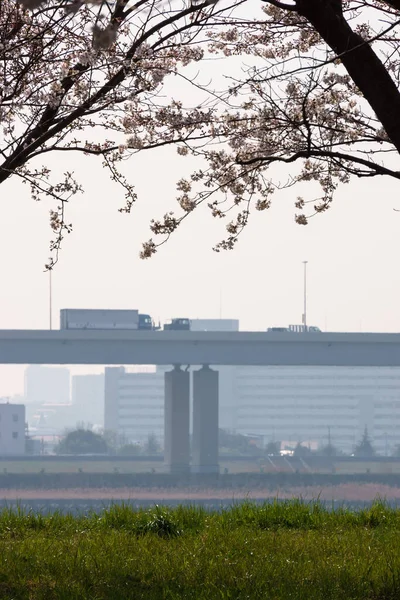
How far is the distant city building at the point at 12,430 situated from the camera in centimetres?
13138

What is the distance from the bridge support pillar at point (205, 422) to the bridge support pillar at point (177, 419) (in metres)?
0.83

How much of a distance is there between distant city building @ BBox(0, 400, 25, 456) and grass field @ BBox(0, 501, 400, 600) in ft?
410

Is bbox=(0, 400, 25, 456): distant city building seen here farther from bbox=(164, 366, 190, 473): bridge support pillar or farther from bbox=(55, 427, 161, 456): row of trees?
bbox=(164, 366, 190, 473): bridge support pillar

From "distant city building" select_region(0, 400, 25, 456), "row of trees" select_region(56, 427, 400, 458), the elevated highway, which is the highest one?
the elevated highway

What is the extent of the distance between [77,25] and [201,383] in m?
69.5

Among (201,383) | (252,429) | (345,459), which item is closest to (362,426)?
(252,429)

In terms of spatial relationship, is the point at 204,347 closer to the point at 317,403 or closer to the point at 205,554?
the point at 205,554

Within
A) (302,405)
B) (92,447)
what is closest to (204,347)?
(92,447)

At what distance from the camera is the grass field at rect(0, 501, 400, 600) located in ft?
20.0

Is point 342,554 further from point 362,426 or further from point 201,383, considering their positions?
point 362,426

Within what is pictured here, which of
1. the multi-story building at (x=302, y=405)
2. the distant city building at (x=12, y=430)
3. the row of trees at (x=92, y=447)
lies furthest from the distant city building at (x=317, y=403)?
the distant city building at (x=12, y=430)

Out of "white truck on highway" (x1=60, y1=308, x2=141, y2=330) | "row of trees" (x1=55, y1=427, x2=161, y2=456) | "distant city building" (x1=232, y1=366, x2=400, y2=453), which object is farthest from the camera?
"distant city building" (x1=232, y1=366, x2=400, y2=453)

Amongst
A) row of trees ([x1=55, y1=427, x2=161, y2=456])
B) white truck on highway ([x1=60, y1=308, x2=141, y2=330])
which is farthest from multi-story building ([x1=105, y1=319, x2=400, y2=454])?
white truck on highway ([x1=60, y1=308, x2=141, y2=330])

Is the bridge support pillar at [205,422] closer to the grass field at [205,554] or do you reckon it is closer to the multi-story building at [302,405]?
the grass field at [205,554]
